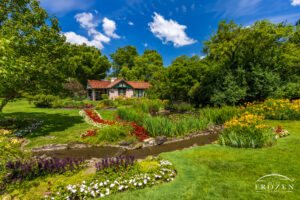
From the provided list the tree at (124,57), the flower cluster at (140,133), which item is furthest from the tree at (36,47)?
the tree at (124,57)

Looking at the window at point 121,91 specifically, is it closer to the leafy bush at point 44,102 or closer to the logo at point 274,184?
the leafy bush at point 44,102

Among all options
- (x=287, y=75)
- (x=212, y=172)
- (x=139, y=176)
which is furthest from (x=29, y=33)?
(x=287, y=75)

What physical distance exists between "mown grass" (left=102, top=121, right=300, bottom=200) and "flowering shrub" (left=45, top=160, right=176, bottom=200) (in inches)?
8.2

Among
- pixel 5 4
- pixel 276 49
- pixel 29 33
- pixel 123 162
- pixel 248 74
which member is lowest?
pixel 123 162

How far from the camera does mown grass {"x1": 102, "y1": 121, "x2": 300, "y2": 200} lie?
3.13m

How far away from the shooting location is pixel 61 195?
321cm

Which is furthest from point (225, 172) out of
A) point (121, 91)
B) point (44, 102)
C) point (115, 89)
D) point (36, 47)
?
point (121, 91)

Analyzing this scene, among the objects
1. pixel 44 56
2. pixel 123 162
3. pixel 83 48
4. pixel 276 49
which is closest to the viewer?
pixel 123 162

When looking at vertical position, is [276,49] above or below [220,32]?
below

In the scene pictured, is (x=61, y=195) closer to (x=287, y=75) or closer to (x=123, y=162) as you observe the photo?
(x=123, y=162)

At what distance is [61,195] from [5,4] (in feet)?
41.1

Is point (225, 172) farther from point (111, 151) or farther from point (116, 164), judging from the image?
point (111, 151)

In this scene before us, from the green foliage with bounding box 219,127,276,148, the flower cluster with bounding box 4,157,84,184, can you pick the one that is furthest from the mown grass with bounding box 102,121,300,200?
the flower cluster with bounding box 4,157,84,184

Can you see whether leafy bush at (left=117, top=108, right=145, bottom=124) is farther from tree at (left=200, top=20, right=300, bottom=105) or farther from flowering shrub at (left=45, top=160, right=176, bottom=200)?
tree at (left=200, top=20, right=300, bottom=105)
